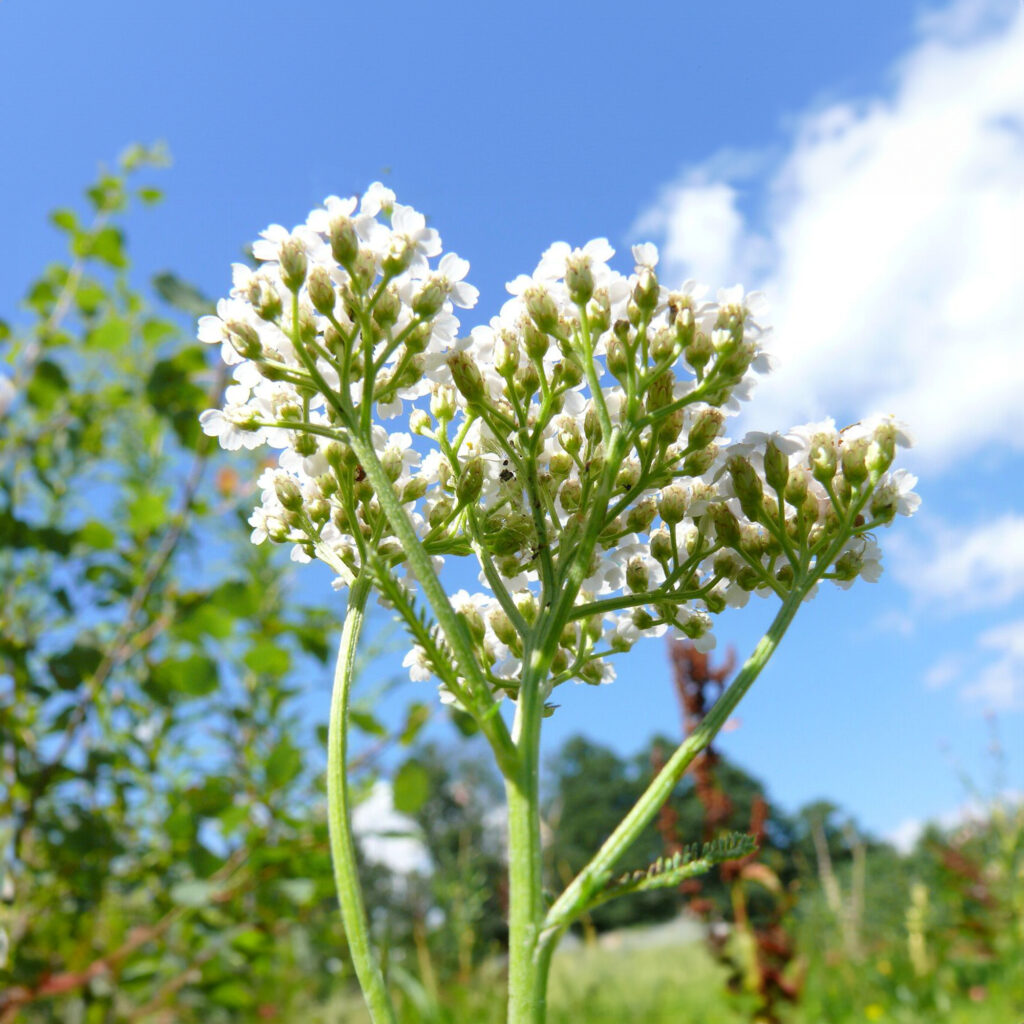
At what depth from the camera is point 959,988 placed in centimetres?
852

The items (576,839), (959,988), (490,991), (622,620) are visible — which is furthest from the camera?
(576,839)

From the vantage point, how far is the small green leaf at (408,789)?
2488mm

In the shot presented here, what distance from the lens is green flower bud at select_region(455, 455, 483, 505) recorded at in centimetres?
110

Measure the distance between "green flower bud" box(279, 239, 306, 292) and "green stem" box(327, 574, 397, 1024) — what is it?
432mm

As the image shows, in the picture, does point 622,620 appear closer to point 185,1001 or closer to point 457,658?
point 457,658

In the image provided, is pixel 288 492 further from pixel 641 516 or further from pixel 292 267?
pixel 641 516

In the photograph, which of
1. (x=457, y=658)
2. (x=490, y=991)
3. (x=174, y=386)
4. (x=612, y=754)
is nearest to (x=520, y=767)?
(x=457, y=658)

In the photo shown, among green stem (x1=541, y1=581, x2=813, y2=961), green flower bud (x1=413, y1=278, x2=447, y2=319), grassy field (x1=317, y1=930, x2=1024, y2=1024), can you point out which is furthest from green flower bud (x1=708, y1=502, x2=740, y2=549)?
grassy field (x1=317, y1=930, x2=1024, y2=1024)

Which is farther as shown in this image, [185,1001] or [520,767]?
[185,1001]

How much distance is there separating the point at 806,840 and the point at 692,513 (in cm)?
3958

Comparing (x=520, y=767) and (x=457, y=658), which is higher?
(x=457, y=658)

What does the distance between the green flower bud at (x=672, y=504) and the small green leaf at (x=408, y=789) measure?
5.26 feet

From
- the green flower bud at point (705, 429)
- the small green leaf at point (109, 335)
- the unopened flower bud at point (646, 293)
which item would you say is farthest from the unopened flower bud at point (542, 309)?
the small green leaf at point (109, 335)

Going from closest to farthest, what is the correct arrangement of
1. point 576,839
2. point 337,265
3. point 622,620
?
point 337,265, point 622,620, point 576,839
